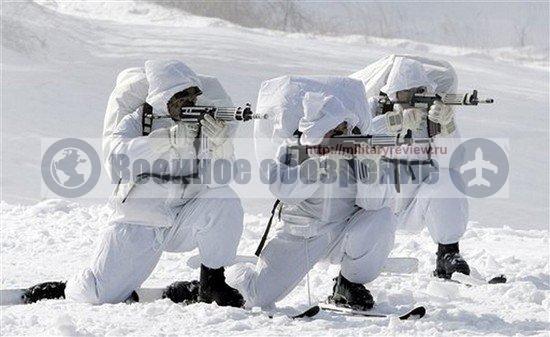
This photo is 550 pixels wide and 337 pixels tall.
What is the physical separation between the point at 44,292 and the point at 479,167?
734 centimetres

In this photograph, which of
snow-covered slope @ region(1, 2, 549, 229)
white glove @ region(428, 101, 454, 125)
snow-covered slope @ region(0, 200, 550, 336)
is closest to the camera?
snow-covered slope @ region(0, 200, 550, 336)

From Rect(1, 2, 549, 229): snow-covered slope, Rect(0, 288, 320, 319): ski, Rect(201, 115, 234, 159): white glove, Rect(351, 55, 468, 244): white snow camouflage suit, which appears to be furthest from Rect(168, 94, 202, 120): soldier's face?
Rect(1, 2, 549, 229): snow-covered slope

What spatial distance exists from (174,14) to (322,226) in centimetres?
1775

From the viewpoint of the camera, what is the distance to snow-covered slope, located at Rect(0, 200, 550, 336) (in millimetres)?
4824

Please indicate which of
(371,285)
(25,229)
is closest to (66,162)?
(25,229)

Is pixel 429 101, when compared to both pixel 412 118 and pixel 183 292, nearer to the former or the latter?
pixel 412 118

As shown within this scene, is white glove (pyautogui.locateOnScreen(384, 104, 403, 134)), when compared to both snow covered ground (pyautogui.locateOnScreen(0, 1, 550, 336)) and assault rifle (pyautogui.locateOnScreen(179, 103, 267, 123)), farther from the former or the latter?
assault rifle (pyautogui.locateOnScreen(179, 103, 267, 123))

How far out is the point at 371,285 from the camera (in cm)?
616

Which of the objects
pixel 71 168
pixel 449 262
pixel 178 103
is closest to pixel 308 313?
pixel 178 103

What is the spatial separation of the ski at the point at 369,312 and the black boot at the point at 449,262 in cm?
123

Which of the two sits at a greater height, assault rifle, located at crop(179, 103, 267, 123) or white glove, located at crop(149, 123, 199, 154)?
assault rifle, located at crop(179, 103, 267, 123)

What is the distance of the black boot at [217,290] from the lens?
543 cm

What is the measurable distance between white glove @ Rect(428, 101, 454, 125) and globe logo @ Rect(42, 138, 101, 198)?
489cm

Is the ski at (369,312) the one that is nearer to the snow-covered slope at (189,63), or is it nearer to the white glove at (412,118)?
the white glove at (412,118)
